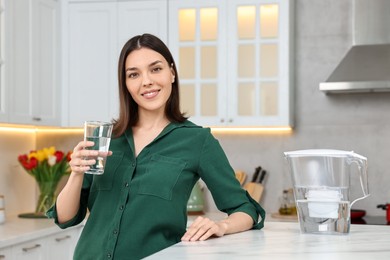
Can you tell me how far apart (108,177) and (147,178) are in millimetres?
129

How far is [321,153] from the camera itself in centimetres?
189

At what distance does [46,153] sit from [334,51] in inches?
76.7

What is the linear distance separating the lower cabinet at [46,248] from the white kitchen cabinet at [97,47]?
2.81ft

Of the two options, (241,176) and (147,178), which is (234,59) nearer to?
(241,176)

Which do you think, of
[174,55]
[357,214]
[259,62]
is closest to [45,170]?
[174,55]

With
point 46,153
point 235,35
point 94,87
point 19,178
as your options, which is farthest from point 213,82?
point 19,178

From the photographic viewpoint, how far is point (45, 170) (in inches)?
171

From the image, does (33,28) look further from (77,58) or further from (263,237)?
(263,237)

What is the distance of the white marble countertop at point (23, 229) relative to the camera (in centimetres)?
333

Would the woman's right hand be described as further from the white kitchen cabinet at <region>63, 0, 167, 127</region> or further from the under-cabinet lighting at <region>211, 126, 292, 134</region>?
the under-cabinet lighting at <region>211, 126, 292, 134</region>

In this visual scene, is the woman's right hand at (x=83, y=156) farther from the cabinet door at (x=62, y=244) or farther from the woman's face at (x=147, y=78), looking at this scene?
the cabinet door at (x=62, y=244)

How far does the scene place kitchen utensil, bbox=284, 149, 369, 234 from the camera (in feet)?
6.22

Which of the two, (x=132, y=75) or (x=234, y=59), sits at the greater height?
(x=234, y=59)

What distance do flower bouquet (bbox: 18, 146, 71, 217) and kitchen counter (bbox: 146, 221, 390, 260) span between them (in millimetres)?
2506
